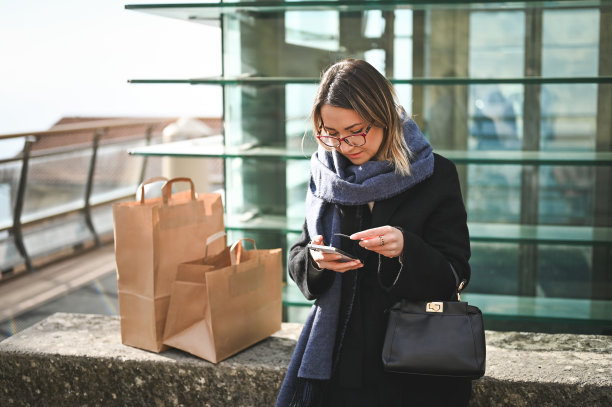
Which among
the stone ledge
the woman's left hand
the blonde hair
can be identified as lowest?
the stone ledge

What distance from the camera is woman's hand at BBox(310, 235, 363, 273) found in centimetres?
145

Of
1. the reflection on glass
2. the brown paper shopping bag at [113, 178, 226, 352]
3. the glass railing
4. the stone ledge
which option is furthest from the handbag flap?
the glass railing

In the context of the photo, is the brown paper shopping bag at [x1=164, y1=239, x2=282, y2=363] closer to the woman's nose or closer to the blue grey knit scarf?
the blue grey knit scarf

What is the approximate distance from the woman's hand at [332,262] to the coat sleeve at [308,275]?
0.06 meters

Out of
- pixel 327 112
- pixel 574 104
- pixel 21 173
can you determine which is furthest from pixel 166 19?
pixel 21 173

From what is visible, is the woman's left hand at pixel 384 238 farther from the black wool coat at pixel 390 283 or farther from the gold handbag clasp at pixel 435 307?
the gold handbag clasp at pixel 435 307

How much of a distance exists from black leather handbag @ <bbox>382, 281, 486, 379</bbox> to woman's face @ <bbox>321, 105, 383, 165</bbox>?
1.21 feet

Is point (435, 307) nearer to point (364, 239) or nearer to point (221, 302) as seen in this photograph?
point (364, 239)

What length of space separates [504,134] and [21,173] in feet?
13.1

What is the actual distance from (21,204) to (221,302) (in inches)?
160

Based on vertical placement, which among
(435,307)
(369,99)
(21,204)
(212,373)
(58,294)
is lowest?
(58,294)

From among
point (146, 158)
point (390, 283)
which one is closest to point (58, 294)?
point (146, 158)

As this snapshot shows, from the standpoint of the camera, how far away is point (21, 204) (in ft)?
17.9

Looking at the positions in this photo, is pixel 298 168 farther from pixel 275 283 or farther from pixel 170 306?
pixel 170 306
